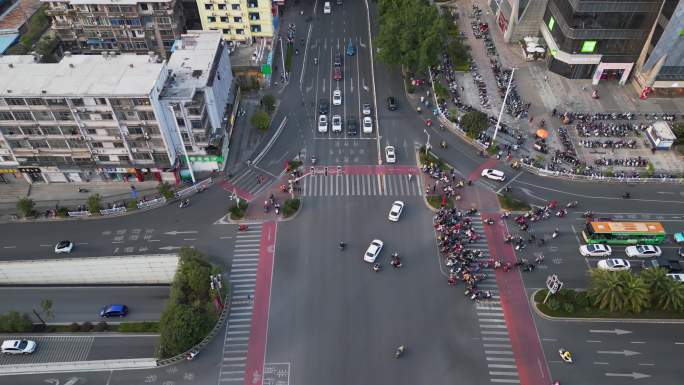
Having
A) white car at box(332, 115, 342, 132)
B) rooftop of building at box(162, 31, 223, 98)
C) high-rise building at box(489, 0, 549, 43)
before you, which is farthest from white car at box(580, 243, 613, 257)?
rooftop of building at box(162, 31, 223, 98)

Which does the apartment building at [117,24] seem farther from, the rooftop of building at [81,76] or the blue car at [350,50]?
the blue car at [350,50]

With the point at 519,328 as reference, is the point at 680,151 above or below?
above

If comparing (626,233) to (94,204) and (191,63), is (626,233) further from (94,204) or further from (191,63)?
(94,204)

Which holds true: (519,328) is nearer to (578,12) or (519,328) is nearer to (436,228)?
(436,228)

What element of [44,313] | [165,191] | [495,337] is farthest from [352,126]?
[44,313]

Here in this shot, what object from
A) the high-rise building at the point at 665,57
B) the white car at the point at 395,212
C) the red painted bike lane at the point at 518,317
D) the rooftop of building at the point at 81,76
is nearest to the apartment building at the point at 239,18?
the rooftop of building at the point at 81,76

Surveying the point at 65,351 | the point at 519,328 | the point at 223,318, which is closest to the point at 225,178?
the point at 223,318
